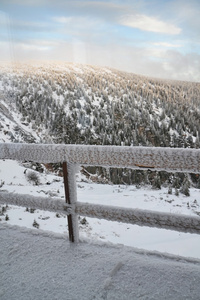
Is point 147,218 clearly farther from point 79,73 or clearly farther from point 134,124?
point 79,73

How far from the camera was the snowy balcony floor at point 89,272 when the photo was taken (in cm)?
146

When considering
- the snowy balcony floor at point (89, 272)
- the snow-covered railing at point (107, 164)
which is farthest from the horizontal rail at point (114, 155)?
the snowy balcony floor at point (89, 272)

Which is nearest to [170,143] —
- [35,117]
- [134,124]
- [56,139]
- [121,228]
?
[134,124]

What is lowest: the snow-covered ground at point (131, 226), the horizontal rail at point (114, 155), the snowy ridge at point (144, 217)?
the snow-covered ground at point (131, 226)

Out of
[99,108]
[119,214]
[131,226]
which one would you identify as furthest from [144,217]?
[99,108]

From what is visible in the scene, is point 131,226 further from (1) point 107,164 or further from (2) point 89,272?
(1) point 107,164

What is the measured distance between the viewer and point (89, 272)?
1.64 metres

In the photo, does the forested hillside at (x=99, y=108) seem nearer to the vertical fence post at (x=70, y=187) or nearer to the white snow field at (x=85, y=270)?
the white snow field at (x=85, y=270)

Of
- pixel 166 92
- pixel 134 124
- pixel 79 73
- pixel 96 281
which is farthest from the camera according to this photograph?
pixel 79 73

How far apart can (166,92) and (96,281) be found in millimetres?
28757

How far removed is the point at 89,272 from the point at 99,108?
2108 centimetres

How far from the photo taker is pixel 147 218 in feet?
5.30

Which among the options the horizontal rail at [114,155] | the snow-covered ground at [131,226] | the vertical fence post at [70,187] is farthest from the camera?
the snow-covered ground at [131,226]

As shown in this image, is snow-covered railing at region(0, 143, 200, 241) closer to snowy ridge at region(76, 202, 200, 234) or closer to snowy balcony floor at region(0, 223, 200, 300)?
snowy ridge at region(76, 202, 200, 234)
